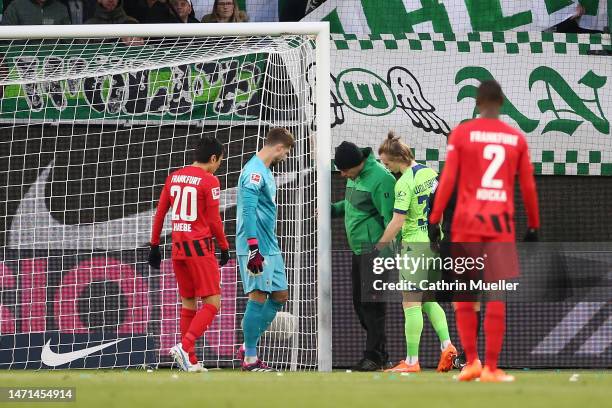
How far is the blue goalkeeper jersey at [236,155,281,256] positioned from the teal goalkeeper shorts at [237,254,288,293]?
5 cm

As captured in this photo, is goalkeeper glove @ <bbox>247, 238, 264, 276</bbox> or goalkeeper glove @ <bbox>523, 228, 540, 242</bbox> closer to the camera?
goalkeeper glove @ <bbox>523, 228, 540, 242</bbox>

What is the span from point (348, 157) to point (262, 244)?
0.92 m

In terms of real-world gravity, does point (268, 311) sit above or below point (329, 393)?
above

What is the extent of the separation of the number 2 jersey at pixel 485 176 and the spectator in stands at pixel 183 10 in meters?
6.65

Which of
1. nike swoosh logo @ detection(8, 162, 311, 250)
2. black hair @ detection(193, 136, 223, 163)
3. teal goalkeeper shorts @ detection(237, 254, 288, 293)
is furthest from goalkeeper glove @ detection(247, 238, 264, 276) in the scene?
nike swoosh logo @ detection(8, 162, 311, 250)

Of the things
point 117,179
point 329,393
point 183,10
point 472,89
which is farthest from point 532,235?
point 183,10

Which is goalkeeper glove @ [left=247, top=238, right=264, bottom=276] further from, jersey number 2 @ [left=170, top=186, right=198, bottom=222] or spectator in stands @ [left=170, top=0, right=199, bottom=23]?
spectator in stands @ [left=170, top=0, right=199, bottom=23]

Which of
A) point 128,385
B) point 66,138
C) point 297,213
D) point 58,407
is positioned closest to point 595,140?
point 297,213

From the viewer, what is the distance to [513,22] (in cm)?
1293

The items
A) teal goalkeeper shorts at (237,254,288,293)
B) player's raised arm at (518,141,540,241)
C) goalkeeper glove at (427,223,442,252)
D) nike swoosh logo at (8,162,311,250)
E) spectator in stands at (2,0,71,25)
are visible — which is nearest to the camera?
player's raised arm at (518,141,540,241)

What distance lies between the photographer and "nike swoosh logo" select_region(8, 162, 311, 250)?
10.9 meters

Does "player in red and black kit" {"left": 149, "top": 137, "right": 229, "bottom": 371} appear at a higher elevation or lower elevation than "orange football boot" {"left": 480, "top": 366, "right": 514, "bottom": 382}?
higher

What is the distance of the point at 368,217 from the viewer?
30.5ft

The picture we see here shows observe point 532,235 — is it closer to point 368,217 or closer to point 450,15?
point 368,217
